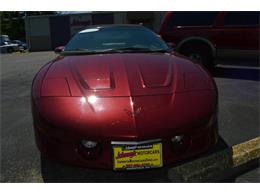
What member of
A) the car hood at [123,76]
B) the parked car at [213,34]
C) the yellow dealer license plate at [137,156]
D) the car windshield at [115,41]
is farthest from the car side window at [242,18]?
the yellow dealer license plate at [137,156]

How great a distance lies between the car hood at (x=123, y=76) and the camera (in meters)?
2.08

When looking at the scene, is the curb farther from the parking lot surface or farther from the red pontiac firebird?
the red pontiac firebird

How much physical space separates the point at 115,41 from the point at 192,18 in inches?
169

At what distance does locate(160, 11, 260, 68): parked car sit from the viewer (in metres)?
6.35

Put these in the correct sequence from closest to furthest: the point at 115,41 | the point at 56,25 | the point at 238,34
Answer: the point at 115,41, the point at 238,34, the point at 56,25

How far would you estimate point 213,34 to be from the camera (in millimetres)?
6609

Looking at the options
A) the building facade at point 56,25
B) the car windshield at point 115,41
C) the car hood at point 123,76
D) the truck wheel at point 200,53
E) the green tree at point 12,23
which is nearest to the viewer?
the car hood at point 123,76

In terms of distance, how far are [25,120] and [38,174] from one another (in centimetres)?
153

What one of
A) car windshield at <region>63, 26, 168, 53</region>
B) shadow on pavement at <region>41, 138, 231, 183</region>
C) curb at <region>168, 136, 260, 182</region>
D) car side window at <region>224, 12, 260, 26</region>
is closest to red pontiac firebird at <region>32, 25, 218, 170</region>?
curb at <region>168, 136, 260, 182</region>

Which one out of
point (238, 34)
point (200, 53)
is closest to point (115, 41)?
point (200, 53)

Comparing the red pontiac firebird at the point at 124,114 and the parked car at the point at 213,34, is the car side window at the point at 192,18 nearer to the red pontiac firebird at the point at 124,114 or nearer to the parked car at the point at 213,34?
the parked car at the point at 213,34

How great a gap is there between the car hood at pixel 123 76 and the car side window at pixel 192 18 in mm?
4605

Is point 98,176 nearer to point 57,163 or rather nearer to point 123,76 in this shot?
point 57,163
